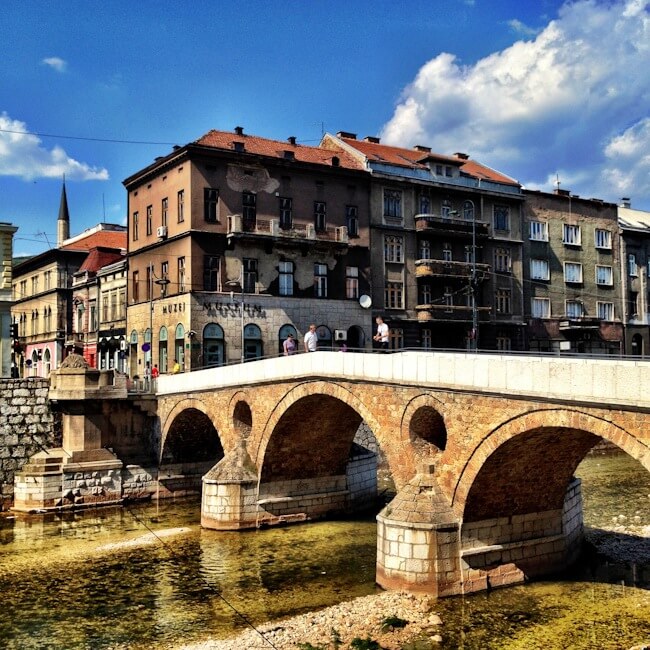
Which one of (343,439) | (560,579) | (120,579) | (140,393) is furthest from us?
(140,393)

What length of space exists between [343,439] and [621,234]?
3711 cm

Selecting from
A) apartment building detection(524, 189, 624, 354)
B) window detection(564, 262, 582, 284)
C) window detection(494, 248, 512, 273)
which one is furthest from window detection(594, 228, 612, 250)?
window detection(494, 248, 512, 273)

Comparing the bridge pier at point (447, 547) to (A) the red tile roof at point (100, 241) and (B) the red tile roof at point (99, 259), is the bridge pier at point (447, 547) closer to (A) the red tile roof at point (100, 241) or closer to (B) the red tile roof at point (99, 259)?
(B) the red tile roof at point (99, 259)

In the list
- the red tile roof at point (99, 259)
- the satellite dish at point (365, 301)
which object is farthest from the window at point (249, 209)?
the red tile roof at point (99, 259)

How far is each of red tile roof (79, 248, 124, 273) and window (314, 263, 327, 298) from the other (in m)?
18.8

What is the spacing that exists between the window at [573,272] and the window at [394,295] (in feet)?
48.4

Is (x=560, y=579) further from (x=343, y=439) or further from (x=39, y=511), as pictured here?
(x=39, y=511)

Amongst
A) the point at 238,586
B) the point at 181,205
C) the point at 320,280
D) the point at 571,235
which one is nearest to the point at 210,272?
the point at 181,205

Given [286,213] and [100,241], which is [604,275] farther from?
[100,241]

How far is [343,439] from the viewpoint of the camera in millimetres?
29234

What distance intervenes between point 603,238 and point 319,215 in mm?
24609

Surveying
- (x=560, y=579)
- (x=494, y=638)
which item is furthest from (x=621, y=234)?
(x=494, y=638)

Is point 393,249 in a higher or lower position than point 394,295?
higher

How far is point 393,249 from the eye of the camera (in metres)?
46.2
